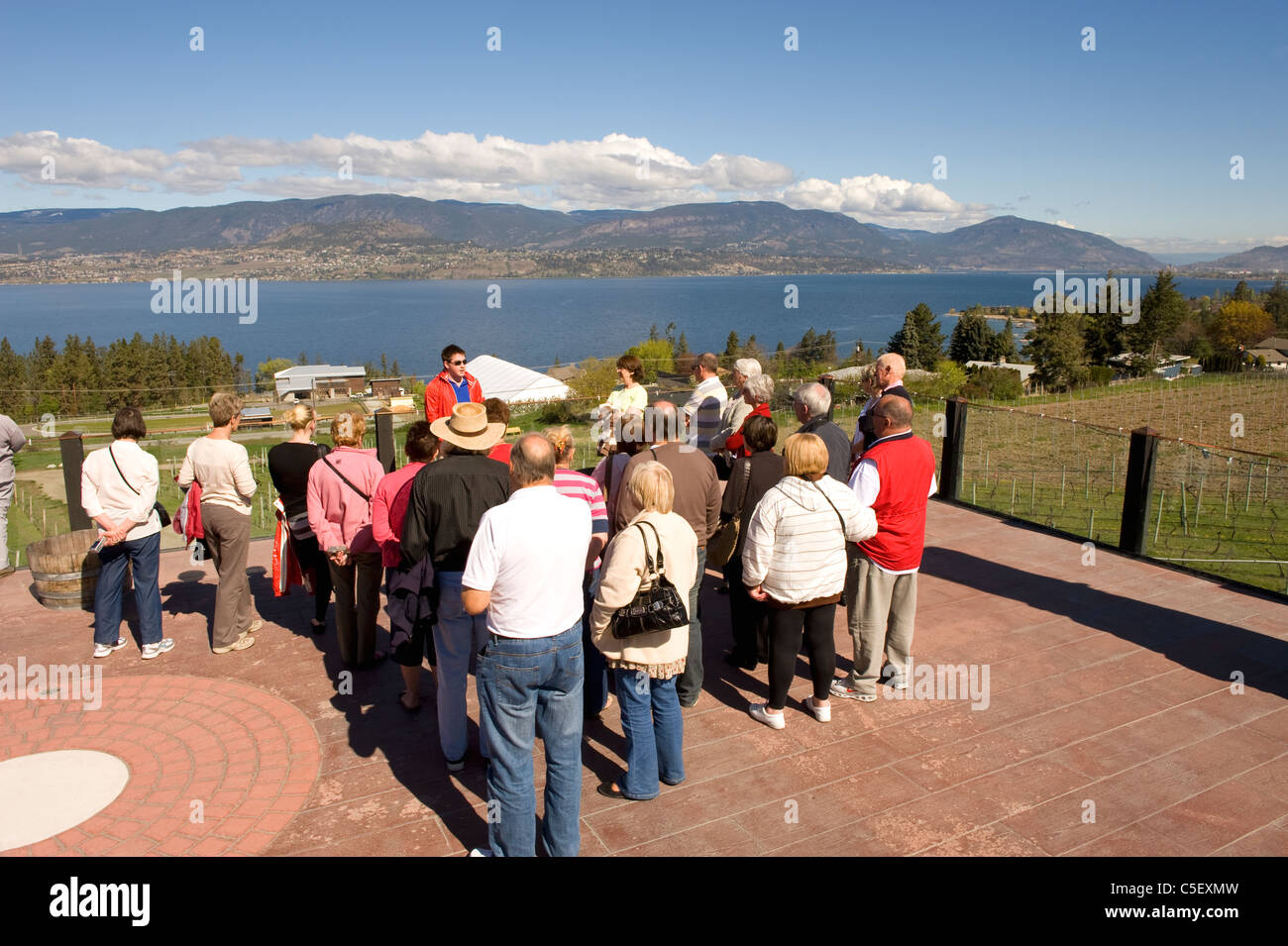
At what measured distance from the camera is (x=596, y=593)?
3.23 m

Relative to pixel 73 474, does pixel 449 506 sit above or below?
above

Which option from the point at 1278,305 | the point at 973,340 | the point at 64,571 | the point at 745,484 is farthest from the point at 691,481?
the point at 1278,305

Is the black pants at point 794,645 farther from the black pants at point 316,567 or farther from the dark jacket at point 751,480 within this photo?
the black pants at point 316,567

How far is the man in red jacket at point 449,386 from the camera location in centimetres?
597

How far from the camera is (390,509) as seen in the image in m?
3.89

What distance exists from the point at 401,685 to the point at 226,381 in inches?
3703

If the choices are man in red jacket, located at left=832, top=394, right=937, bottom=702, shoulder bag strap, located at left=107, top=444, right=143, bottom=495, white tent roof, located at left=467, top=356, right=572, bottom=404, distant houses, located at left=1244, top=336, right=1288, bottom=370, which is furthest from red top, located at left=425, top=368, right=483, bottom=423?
distant houses, located at left=1244, top=336, right=1288, bottom=370

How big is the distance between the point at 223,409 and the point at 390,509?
158 cm

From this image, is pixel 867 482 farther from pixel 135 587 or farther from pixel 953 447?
pixel 953 447

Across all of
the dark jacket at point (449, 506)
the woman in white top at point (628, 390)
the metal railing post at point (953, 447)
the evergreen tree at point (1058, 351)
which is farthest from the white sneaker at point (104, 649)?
the evergreen tree at point (1058, 351)

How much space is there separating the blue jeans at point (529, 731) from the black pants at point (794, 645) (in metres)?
1.29
